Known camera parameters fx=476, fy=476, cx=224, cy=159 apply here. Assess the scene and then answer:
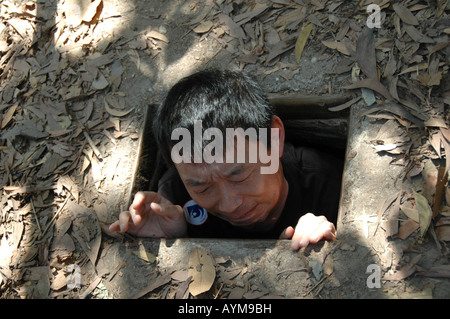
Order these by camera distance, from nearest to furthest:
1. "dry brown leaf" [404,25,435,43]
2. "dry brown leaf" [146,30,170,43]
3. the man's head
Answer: the man's head < "dry brown leaf" [404,25,435,43] < "dry brown leaf" [146,30,170,43]

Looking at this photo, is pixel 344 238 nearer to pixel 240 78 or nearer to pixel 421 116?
pixel 421 116

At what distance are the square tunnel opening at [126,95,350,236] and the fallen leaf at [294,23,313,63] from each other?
29 centimetres

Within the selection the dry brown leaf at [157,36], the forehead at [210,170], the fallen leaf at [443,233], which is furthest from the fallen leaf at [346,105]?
Result: the dry brown leaf at [157,36]

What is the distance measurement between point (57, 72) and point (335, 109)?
6.26 ft

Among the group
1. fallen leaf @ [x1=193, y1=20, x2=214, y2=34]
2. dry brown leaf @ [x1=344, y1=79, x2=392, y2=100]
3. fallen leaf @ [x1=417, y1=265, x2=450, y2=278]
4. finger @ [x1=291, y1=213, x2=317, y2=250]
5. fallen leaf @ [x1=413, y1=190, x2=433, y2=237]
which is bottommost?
fallen leaf @ [x1=417, y1=265, x2=450, y2=278]

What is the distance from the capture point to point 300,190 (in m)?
3.15

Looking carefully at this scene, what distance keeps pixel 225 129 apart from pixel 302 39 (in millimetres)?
917

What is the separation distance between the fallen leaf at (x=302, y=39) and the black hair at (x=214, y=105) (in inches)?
16.7

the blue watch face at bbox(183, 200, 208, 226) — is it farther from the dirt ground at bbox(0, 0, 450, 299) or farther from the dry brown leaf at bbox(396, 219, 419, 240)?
the dry brown leaf at bbox(396, 219, 419, 240)

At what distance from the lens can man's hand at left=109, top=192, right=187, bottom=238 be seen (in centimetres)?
259

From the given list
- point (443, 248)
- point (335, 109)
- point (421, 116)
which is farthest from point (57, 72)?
point (443, 248)

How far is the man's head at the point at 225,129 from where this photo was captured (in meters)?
2.49

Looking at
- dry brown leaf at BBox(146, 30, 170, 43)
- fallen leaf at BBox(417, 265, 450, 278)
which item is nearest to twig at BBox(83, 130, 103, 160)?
dry brown leaf at BBox(146, 30, 170, 43)

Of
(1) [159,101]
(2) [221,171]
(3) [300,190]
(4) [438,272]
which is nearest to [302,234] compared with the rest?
(2) [221,171]
